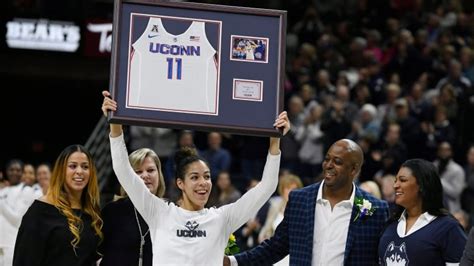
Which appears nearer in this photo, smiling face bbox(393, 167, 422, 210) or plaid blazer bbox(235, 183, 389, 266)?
smiling face bbox(393, 167, 422, 210)

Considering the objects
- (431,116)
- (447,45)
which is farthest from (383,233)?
(447,45)

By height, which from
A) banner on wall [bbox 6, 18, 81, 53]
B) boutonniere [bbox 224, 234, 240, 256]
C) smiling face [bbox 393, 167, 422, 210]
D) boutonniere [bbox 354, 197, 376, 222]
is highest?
banner on wall [bbox 6, 18, 81, 53]

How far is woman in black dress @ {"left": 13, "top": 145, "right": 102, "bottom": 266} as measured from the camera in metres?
7.19

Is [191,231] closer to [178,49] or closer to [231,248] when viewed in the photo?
[231,248]

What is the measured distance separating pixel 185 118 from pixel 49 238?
1.17 metres

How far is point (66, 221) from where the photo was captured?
23.8 feet

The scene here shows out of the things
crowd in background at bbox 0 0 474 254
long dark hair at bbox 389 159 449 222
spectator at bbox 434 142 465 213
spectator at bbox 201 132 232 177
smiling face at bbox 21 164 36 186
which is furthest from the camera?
spectator at bbox 201 132 232 177

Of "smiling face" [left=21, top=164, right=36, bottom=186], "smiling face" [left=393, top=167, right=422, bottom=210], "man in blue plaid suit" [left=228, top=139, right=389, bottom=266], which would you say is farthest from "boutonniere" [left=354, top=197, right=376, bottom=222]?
"smiling face" [left=21, top=164, right=36, bottom=186]

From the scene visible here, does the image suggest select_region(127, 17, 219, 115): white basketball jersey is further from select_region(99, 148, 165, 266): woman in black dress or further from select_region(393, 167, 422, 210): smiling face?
select_region(393, 167, 422, 210): smiling face

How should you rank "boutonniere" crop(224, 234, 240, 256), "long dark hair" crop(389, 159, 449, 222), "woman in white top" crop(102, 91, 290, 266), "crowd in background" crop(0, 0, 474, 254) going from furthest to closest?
"crowd in background" crop(0, 0, 474, 254) → "boutonniere" crop(224, 234, 240, 256) → "long dark hair" crop(389, 159, 449, 222) → "woman in white top" crop(102, 91, 290, 266)

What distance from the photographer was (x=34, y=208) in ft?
23.9

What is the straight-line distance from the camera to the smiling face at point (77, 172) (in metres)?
7.35

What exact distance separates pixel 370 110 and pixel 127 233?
8.61 m

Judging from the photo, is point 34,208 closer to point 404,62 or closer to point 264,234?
point 264,234
